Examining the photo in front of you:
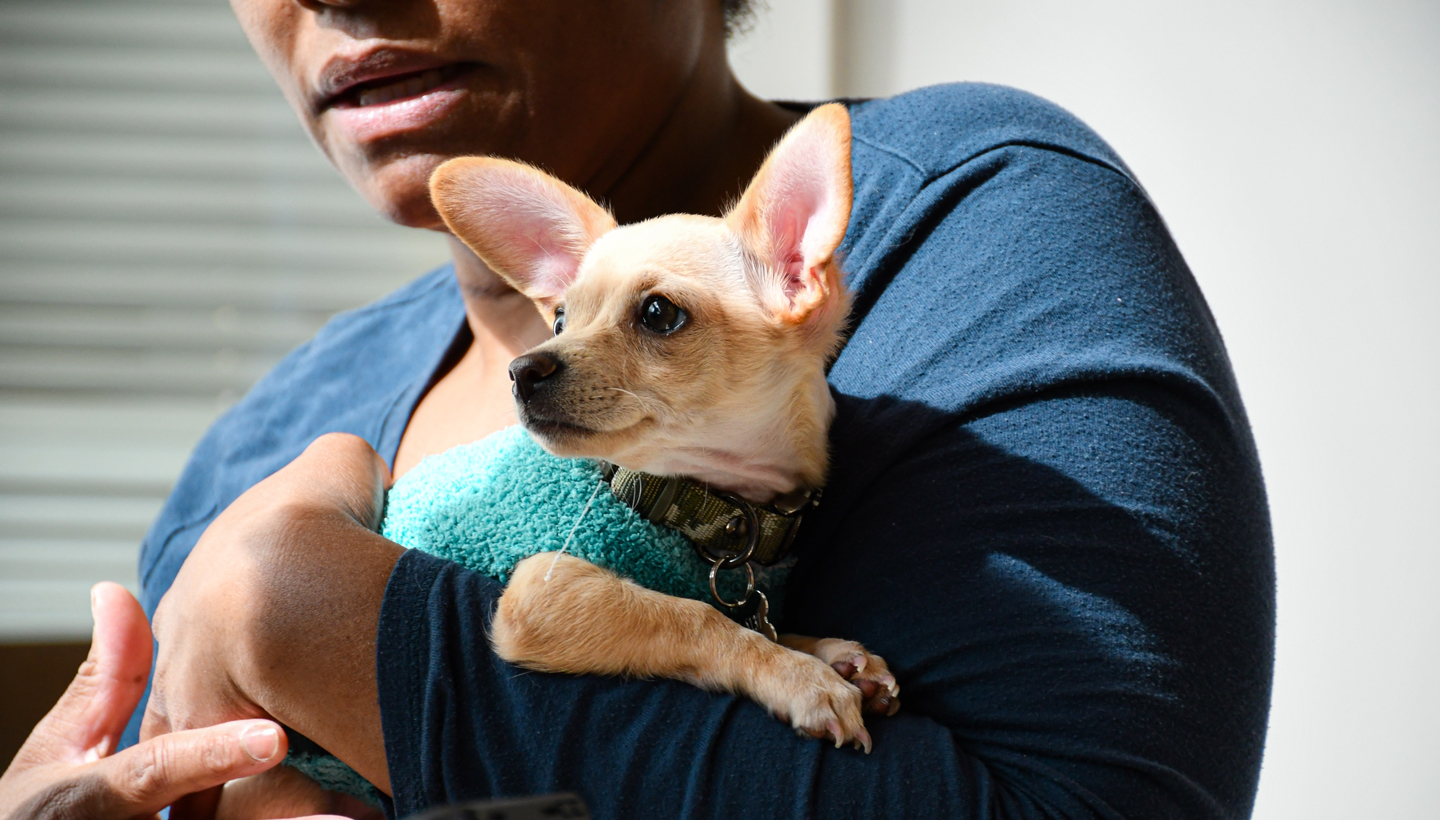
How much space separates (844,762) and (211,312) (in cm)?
273

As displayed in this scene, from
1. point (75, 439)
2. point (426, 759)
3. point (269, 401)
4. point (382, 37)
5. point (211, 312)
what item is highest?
point (382, 37)

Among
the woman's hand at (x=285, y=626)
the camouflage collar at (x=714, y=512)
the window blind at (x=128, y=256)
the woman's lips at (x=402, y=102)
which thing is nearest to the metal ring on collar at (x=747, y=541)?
the camouflage collar at (x=714, y=512)

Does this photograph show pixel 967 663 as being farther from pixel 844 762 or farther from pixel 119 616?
pixel 119 616

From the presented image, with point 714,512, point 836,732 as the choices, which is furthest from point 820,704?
point 714,512

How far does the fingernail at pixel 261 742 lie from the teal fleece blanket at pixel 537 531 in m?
0.10

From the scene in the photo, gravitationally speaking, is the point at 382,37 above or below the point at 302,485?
above

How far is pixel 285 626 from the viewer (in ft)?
2.70

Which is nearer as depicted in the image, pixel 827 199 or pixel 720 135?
pixel 827 199

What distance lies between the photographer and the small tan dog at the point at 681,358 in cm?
85

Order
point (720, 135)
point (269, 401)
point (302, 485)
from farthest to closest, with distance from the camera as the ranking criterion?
point (269, 401)
point (720, 135)
point (302, 485)

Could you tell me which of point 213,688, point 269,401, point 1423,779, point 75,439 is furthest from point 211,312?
point 1423,779

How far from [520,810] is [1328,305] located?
1.48m

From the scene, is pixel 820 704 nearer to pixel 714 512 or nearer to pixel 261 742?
pixel 714 512

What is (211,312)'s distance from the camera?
2.92 meters
